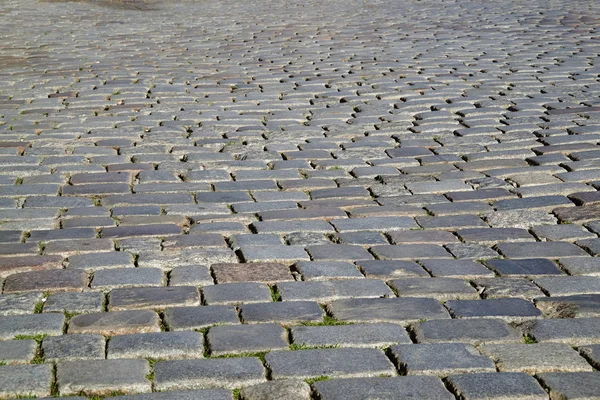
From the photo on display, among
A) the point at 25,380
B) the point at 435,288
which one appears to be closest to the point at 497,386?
the point at 435,288

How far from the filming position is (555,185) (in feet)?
15.1

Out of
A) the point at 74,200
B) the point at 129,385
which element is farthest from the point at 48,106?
the point at 129,385

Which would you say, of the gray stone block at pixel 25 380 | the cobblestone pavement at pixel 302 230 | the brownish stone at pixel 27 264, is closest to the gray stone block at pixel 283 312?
the cobblestone pavement at pixel 302 230

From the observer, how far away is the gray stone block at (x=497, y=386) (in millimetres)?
2521

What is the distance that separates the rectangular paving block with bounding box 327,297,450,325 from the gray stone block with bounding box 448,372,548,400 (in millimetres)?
441

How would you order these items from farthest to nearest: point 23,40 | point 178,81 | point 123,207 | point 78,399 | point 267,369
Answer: point 23,40 < point 178,81 < point 123,207 < point 267,369 < point 78,399

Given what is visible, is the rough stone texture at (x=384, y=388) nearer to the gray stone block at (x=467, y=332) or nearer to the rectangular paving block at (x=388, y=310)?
the gray stone block at (x=467, y=332)

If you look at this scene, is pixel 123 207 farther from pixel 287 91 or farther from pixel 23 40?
pixel 23 40

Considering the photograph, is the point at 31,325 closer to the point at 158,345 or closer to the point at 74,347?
the point at 74,347

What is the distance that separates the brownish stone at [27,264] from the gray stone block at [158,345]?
77cm

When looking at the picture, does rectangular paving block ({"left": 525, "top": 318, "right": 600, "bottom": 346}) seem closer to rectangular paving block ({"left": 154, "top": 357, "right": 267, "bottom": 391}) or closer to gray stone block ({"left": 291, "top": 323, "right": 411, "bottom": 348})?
gray stone block ({"left": 291, "top": 323, "right": 411, "bottom": 348})

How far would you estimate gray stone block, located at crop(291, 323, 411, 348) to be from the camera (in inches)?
112

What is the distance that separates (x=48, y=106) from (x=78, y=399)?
15.4 feet

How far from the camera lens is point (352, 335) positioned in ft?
9.53
